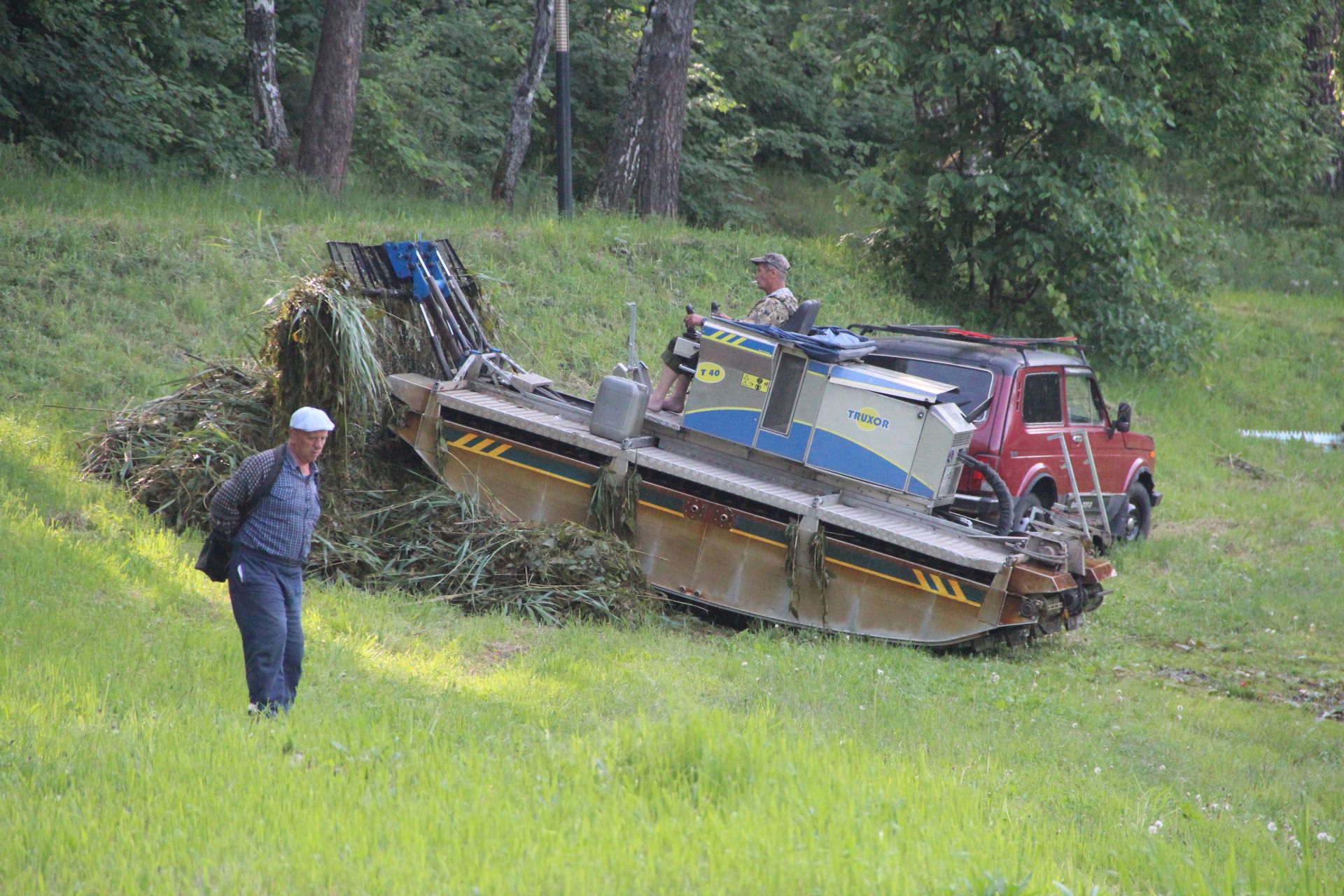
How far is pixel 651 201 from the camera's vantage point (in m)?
19.6

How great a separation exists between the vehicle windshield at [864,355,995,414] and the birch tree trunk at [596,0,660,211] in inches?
357

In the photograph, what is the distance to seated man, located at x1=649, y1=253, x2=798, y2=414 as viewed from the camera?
10.5 meters

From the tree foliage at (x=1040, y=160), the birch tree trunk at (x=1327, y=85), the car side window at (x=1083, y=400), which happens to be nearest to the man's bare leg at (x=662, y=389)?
the car side window at (x=1083, y=400)

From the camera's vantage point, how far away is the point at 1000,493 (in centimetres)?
945

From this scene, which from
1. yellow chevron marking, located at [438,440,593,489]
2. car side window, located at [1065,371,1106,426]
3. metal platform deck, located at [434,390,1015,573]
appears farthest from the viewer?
car side window, located at [1065,371,1106,426]

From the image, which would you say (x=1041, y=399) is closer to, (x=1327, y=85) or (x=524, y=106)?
(x=524, y=106)

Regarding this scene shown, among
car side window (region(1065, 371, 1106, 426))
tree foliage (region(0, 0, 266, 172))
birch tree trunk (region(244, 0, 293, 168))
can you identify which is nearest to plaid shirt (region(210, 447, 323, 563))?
car side window (region(1065, 371, 1106, 426))

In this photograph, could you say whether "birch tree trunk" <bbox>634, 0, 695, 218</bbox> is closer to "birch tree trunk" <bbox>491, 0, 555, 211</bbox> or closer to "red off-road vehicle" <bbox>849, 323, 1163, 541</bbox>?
"birch tree trunk" <bbox>491, 0, 555, 211</bbox>

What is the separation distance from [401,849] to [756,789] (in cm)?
144

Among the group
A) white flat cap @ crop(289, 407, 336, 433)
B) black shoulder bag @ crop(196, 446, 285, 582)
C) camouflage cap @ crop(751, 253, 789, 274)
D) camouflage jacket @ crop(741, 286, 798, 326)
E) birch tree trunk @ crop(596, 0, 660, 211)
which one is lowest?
black shoulder bag @ crop(196, 446, 285, 582)

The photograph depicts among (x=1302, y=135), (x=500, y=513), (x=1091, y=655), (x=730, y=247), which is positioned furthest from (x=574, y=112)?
(x=1091, y=655)

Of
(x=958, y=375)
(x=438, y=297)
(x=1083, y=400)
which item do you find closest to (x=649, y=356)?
(x=438, y=297)

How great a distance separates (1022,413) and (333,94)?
11166mm

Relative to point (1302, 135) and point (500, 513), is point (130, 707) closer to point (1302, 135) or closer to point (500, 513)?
point (500, 513)
